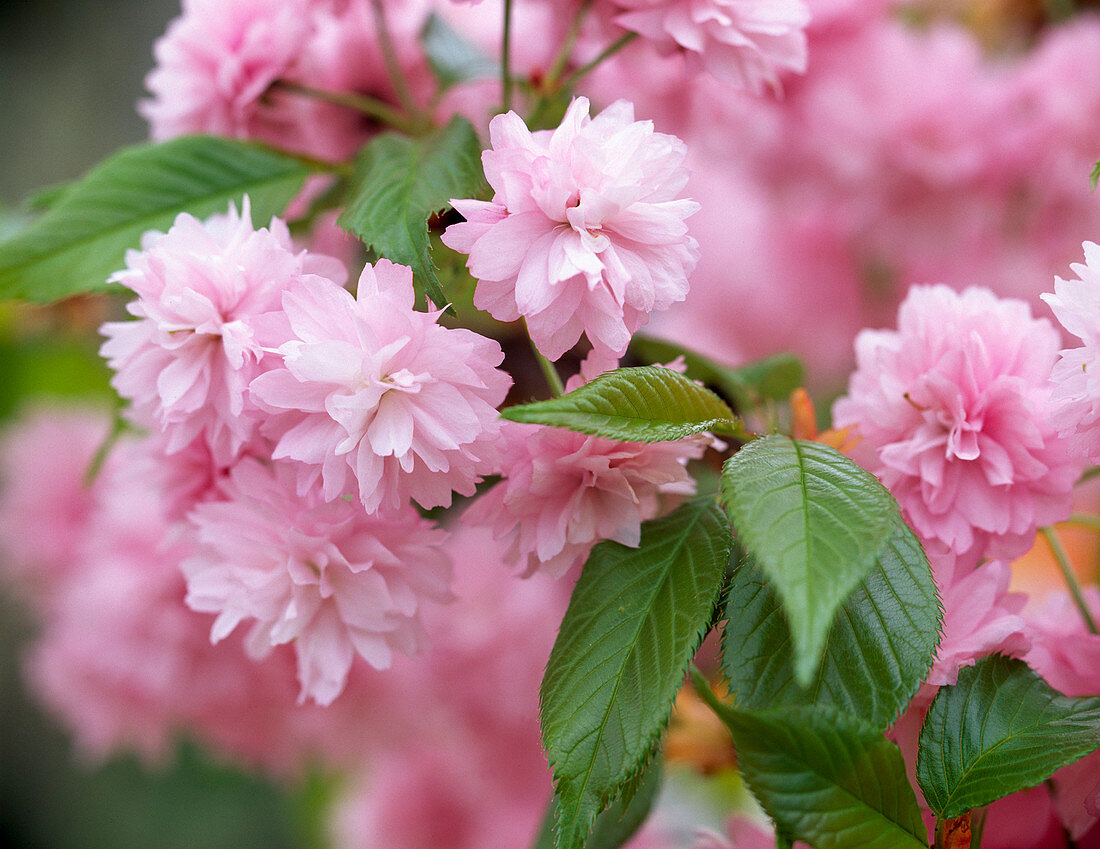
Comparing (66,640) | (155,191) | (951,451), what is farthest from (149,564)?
(951,451)

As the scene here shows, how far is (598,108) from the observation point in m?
0.63

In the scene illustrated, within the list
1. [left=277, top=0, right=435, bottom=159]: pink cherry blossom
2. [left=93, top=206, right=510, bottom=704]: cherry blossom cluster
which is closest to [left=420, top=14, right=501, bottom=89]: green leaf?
[left=277, top=0, right=435, bottom=159]: pink cherry blossom

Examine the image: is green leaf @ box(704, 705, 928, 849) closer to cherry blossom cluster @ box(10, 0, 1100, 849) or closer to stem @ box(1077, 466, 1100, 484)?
cherry blossom cluster @ box(10, 0, 1100, 849)

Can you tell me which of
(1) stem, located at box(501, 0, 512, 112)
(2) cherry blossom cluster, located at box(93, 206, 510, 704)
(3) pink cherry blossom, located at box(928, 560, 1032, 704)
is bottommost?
(2) cherry blossom cluster, located at box(93, 206, 510, 704)

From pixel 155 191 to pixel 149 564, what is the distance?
1.25ft

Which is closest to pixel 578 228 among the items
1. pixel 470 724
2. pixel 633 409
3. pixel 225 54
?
pixel 633 409

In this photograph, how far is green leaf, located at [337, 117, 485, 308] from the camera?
335 millimetres

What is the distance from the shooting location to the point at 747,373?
508 mm

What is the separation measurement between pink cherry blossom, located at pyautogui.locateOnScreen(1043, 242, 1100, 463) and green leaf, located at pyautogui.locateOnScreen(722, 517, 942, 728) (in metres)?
0.07

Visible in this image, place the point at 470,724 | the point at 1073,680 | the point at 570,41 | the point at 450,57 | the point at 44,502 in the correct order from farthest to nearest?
the point at 44,502, the point at 470,724, the point at 450,57, the point at 570,41, the point at 1073,680

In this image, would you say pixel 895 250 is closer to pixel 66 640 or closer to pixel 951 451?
pixel 951 451

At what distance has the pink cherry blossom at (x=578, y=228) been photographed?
30 cm

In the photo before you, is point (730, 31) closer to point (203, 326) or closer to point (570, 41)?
point (570, 41)

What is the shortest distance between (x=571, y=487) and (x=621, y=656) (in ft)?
0.21
